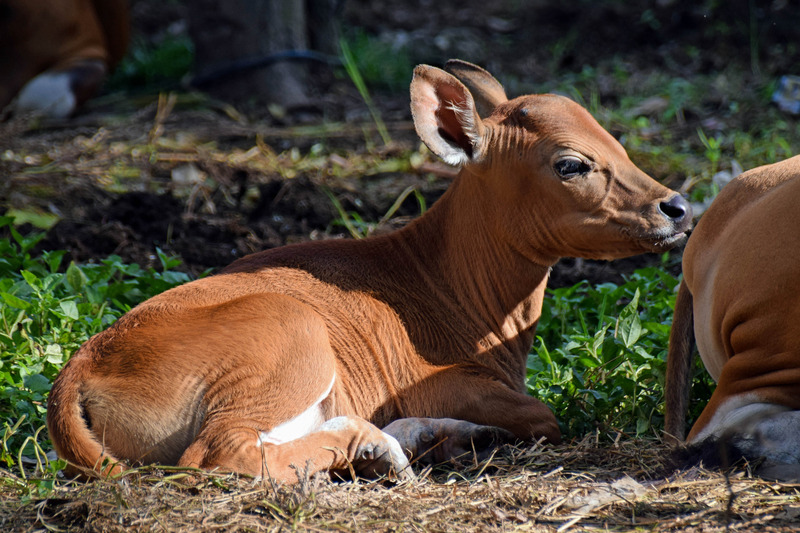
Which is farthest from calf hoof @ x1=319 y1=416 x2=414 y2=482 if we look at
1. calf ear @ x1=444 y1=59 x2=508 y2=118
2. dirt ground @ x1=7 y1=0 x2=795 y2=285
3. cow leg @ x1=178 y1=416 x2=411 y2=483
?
dirt ground @ x1=7 y1=0 x2=795 y2=285

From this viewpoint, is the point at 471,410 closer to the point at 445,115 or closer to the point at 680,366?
the point at 680,366

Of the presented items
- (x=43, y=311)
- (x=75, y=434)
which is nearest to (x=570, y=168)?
(x=75, y=434)

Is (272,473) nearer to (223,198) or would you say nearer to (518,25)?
(223,198)

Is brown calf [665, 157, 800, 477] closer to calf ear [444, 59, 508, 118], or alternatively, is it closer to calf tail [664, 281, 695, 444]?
calf tail [664, 281, 695, 444]

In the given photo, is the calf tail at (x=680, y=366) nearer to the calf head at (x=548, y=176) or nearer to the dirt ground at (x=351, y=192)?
the dirt ground at (x=351, y=192)

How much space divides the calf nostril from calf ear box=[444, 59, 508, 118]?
3.00 feet

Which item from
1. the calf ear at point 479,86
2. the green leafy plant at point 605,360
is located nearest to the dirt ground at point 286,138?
the green leafy plant at point 605,360

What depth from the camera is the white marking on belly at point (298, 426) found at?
3.32 meters

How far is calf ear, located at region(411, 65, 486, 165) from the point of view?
12.5 ft

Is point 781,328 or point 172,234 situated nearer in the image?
point 781,328

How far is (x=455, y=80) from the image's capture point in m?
3.82

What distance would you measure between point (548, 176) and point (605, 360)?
3.01ft

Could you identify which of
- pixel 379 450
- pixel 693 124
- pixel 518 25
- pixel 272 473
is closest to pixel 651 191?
pixel 379 450

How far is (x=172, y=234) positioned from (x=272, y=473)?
9.46ft
